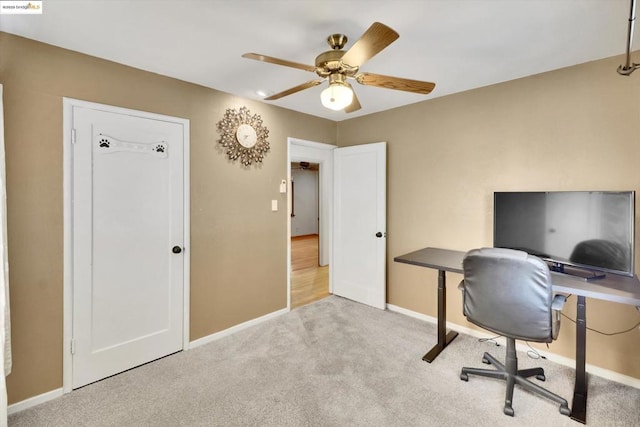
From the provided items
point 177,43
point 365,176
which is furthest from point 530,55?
point 177,43

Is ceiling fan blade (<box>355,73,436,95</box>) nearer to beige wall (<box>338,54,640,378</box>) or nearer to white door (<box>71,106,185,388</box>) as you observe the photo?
beige wall (<box>338,54,640,378</box>)

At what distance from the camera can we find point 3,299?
5.60 ft

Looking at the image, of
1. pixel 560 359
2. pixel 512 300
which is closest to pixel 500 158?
pixel 512 300

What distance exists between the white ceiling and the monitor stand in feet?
A: 4.90

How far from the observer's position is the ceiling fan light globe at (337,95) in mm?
1798

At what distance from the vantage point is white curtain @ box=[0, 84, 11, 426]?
1.67m

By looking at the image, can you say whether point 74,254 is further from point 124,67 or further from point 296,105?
point 296,105

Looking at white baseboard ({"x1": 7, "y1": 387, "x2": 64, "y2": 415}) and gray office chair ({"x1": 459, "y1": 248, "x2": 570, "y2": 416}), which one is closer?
gray office chair ({"x1": 459, "y1": 248, "x2": 570, "y2": 416})

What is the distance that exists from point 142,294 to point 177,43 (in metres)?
1.95

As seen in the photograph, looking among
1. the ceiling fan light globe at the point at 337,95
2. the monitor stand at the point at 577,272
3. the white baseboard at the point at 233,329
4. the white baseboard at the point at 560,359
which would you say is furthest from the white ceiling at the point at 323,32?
the white baseboard at the point at 233,329

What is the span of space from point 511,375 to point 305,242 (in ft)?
22.4

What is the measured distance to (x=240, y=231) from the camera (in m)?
3.12

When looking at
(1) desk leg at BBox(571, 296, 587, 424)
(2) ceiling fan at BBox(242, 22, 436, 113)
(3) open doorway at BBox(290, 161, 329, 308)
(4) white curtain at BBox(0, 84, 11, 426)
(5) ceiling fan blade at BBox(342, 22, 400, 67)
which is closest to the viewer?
(5) ceiling fan blade at BBox(342, 22, 400, 67)

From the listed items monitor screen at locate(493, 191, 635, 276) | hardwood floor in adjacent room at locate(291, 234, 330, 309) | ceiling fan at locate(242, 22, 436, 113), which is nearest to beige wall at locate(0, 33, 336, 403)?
hardwood floor in adjacent room at locate(291, 234, 330, 309)
